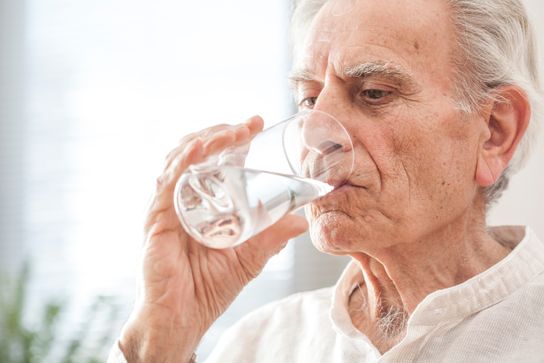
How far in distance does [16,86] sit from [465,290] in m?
2.32

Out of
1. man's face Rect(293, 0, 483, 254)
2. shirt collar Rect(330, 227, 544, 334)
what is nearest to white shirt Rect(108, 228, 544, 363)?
shirt collar Rect(330, 227, 544, 334)

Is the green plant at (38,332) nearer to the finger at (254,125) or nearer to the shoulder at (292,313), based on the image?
the shoulder at (292,313)

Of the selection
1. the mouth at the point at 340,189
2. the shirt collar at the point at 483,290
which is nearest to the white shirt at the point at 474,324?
the shirt collar at the point at 483,290

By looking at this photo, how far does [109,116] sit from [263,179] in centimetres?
204

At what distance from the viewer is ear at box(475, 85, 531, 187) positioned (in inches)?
57.4

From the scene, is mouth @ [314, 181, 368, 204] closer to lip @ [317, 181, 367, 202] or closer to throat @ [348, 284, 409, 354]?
lip @ [317, 181, 367, 202]

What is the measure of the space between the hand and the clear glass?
0.52 ft

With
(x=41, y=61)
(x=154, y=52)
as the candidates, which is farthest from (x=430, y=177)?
(x=41, y=61)

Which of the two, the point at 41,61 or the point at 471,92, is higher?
the point at 471,92

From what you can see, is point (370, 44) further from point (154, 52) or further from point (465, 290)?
point (154, 52)

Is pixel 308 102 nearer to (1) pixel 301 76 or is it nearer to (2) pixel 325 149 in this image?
(1) pixel 301 76

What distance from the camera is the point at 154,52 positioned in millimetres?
3037

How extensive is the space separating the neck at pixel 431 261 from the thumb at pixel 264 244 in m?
0.16

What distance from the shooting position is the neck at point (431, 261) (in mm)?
1464
